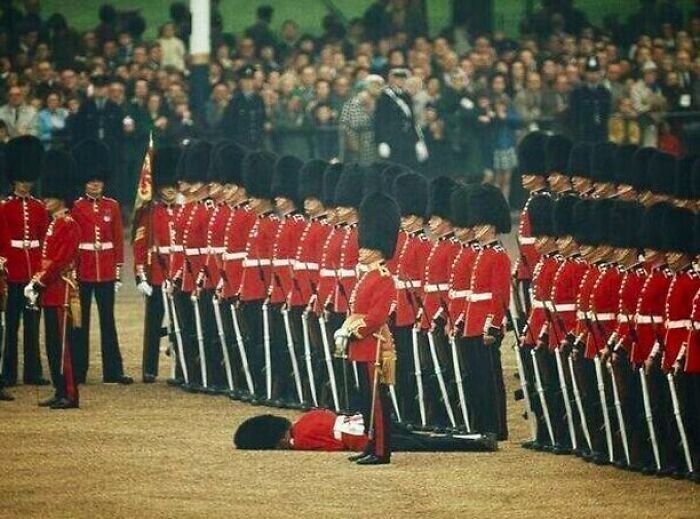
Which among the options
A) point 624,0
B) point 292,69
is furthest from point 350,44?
point 624,0

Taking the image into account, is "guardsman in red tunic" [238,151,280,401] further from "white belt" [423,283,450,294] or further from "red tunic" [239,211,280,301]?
"white belt" [423,283,450,294]

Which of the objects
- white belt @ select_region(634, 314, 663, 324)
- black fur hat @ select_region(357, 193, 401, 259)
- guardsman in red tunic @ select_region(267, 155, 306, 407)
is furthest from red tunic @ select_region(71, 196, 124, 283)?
white belt @ select_region(634, 314, 663, 324)

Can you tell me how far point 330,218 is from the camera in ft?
54.7

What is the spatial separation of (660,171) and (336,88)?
34.7 ft

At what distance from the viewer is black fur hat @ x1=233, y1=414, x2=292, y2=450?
14.7m

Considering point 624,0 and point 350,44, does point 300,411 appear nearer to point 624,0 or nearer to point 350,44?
point 350,44

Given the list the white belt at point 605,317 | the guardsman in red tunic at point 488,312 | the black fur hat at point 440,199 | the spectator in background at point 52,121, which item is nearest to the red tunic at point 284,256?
the black fur hat at point 440,199

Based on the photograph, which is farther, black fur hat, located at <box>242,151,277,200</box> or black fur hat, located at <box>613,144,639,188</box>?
black fur hat, located at <box>242,151,277,200</box>

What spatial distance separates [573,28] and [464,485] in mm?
17581

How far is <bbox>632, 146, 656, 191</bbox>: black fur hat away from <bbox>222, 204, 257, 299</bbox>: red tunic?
261 centimetres

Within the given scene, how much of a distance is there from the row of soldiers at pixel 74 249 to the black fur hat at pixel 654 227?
4.16 m

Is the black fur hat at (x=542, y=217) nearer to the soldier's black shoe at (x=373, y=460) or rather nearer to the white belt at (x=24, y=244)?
the soldier's black shoe at (x=373, y=460)

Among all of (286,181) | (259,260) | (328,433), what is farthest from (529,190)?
(328,433)

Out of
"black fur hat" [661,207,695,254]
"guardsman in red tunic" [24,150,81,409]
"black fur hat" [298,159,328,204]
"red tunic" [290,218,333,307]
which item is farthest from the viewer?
"black fur hat" [298,159,328,204]
